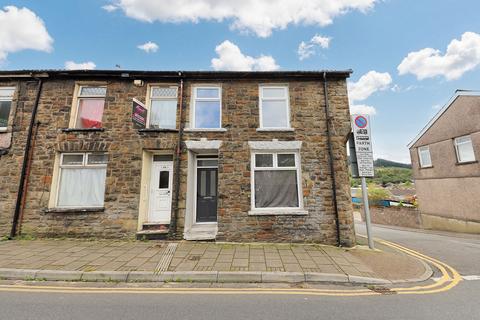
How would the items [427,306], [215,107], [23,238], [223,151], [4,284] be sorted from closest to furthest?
[427,306] < [4,284] < [23,238] < [223,151] < [215,107]

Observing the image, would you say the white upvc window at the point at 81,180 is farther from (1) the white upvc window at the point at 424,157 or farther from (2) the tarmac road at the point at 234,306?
(1) the white upvc window at the point at 424,157

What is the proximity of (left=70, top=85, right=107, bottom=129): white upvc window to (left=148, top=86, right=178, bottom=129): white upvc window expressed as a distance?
178cm

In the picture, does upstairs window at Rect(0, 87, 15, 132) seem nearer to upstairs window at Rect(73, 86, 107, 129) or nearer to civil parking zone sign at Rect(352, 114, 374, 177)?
upstairs window at Rect(73, 86, 107, 129)

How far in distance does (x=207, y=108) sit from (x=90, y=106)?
14.4 feet

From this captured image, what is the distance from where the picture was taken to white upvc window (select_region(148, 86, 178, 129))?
799 centimetres

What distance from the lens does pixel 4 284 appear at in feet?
13.7

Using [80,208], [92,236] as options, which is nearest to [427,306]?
[92,236]

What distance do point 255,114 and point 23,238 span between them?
28.6 feet

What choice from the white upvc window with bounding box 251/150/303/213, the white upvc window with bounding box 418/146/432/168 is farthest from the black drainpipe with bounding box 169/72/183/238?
the white upvc window with bounding box 418/146/432/168

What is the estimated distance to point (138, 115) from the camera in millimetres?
7223

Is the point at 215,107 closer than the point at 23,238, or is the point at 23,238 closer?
the point at 23,238

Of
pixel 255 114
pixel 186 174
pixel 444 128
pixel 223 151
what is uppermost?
pixel 444 128

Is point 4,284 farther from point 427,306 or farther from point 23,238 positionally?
point 427,306

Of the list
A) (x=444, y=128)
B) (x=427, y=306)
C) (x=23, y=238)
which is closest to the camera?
(x=427, y=306)
